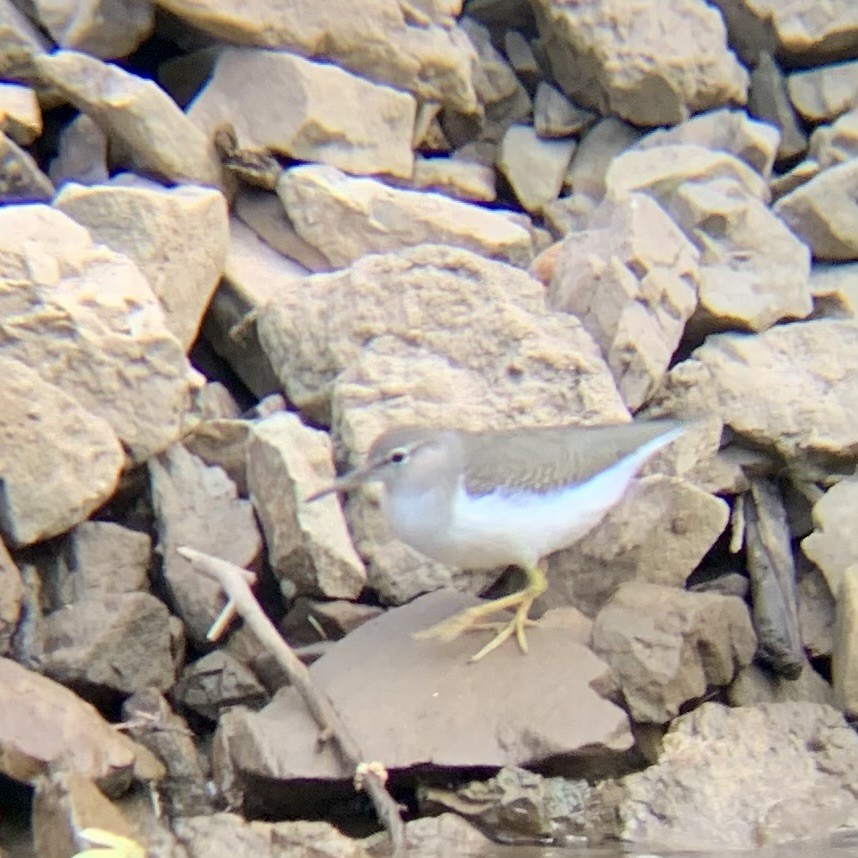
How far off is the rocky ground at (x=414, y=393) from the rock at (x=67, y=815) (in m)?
0.02

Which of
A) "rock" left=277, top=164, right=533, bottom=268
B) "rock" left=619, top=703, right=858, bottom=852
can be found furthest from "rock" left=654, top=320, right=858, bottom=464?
"rock" left=619, top=703, right=858, bottom=852

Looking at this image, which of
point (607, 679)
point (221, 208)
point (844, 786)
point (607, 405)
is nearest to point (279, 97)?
point (221, 208)

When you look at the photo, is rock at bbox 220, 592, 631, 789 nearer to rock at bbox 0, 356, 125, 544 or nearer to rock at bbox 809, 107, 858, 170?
rock at bbox 0, 356, 125, 544

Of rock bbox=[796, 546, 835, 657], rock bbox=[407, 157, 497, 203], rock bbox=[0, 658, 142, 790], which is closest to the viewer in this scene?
rock bbox=[0, 658, 142, 790]

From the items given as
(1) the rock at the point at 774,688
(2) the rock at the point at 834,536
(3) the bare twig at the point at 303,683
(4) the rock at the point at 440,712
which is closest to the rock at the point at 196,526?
(3) the bare twig at the point at 303,683

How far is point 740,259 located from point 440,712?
3078 mm

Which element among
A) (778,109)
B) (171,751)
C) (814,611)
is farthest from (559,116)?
(171,751)

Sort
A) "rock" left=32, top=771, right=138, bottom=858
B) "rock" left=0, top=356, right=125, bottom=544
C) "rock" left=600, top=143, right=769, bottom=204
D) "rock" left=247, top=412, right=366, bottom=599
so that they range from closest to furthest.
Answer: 1. "rock" left=32, top=771, right=138, bottom=858
2. "rock" left=0, top=356, right=125, bottom=544
3. "rock" left=247, top=412, right=366, bottom=599
4. "rock" left=600, top=143, right=769, bottom=204

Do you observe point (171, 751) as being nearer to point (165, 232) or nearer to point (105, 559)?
point (105, 559)

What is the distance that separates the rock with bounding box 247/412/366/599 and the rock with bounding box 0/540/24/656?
1.00m

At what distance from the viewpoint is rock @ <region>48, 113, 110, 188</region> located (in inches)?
316

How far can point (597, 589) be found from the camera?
6684mm

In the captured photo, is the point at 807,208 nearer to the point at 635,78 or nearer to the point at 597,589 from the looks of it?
the point at 635,78

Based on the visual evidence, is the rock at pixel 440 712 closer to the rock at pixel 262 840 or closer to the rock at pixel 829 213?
the rock at pixel 262 840
